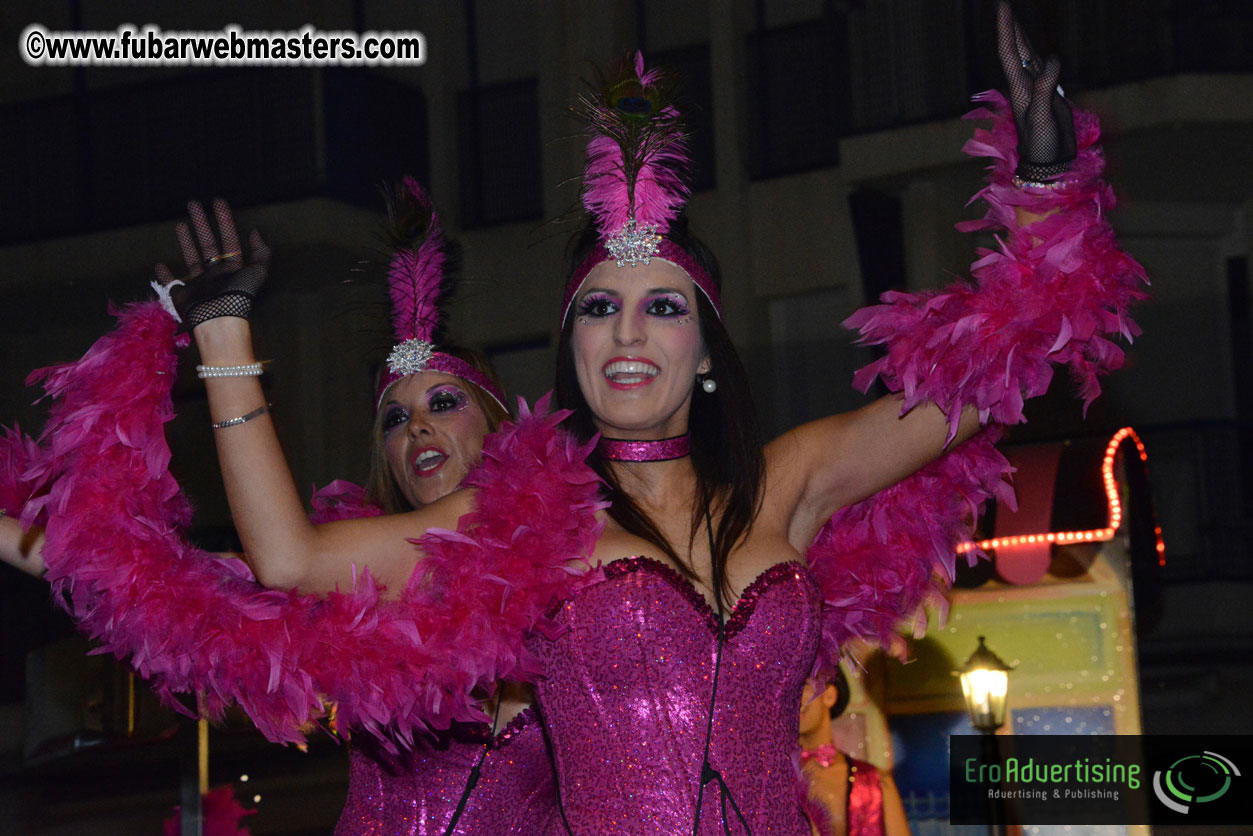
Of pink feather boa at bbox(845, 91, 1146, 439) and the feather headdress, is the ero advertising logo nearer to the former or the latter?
the feather headdress

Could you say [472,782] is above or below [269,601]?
below

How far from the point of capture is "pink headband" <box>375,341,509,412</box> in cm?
286

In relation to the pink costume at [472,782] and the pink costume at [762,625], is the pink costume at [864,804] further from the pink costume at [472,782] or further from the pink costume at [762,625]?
the pink costume at [762,625]

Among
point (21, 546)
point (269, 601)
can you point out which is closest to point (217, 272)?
point (269, 601)

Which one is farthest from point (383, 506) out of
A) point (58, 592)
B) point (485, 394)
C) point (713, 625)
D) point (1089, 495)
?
point (1089, 495)

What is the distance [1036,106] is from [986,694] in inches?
112

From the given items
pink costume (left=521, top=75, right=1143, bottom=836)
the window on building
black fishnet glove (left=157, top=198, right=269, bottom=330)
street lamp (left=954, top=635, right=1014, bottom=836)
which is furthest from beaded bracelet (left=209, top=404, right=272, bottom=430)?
the window on building

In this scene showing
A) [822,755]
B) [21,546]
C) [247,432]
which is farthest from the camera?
[822,755]

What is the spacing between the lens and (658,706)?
184 centimetres

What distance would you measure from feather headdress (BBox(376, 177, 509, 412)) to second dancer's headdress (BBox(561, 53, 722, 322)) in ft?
Answer: 2.84

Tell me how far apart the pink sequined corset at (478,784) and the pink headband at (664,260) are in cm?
→ 73

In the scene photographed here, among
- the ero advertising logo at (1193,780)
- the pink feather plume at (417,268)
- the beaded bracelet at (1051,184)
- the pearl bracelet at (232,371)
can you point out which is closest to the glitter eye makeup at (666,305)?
the beaded bracelet at (1051,184)

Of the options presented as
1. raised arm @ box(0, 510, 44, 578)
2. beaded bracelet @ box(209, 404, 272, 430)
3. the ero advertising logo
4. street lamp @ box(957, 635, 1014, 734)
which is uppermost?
beaded bracelet @ box(209, 404, 272, 430)

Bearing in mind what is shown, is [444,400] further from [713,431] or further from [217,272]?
[217,272]
